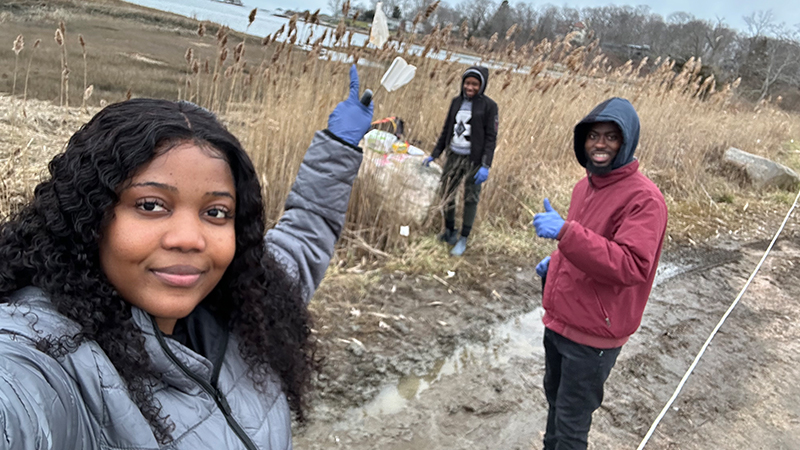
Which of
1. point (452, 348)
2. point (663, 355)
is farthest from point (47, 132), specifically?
point (663, 355)

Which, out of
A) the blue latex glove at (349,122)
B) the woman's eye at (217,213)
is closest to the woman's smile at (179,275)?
the woman's eye at (217,213)

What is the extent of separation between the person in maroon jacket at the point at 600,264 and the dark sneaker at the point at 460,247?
92.0 inches

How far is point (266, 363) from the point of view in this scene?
107 centimetres

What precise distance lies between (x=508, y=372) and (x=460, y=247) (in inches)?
62.8

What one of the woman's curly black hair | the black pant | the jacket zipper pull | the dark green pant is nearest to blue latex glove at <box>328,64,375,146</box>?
the woman's curly black hair

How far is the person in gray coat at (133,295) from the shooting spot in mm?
692

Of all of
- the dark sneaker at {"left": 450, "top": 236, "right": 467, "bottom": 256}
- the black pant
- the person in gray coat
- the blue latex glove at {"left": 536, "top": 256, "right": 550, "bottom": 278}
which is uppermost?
the person in gray coat

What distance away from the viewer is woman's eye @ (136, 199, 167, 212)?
2.69 ft

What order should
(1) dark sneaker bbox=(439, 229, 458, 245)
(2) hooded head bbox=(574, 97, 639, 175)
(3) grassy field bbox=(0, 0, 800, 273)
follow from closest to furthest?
(2) hooded head bbox=(574, 97, 639, 175), (3) grassy field bbox=(0, 0, 800, 273), (1) dark sneaker bbox=(439, 229, 458, 245)

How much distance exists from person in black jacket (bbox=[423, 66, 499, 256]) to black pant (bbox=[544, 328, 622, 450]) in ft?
8.04

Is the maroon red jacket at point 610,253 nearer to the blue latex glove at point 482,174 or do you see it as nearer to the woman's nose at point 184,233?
the woman's nose at point 184,233

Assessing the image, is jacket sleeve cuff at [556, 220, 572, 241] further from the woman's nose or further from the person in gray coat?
the woman's nose

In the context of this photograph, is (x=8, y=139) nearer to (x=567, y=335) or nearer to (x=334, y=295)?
(x=334, y=295)

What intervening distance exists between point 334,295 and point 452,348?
86 centimetres
